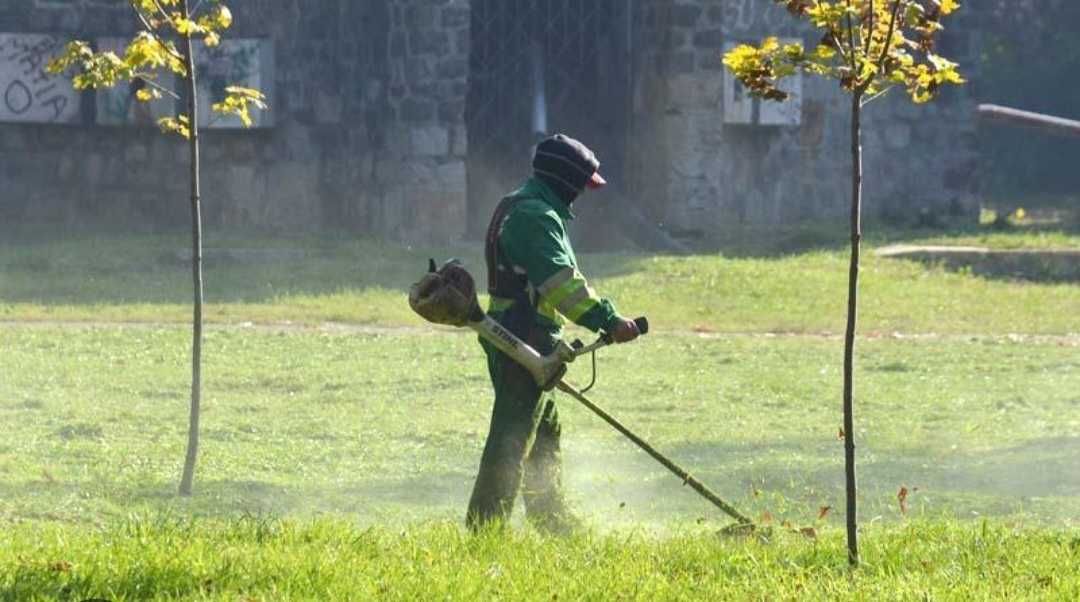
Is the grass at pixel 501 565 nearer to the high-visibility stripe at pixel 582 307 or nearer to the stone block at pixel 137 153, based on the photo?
the high-visibility stripe at pixel 582 307

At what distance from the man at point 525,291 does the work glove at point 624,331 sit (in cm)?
8

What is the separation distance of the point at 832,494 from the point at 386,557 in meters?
3.66

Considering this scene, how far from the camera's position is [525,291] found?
913 cm

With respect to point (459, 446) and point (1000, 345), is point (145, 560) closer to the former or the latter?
point (459, 446)

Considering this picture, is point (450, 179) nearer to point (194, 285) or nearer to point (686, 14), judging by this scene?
point (686, 14)

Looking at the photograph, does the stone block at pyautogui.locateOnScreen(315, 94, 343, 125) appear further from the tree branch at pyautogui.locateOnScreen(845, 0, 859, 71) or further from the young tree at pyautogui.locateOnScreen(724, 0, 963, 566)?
the tree branch at pyautogui.locateOnScreen(845, 0, 859, 71)

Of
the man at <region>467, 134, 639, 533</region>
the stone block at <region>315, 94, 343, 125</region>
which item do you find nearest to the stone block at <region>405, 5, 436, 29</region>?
the stone block at <region>315, 94, 343, 125</region>

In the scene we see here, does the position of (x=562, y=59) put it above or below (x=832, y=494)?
above

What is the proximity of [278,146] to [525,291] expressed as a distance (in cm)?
1799

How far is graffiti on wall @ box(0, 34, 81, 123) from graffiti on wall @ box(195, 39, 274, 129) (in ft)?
4.76

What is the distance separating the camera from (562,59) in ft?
91.9

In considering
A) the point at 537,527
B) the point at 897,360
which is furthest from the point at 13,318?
the point at 537,527

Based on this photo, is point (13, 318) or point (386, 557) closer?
point (386, 557)

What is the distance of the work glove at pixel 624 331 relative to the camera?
8.68 m
